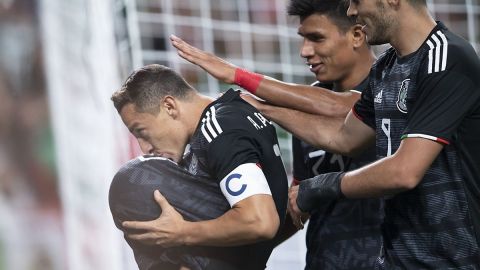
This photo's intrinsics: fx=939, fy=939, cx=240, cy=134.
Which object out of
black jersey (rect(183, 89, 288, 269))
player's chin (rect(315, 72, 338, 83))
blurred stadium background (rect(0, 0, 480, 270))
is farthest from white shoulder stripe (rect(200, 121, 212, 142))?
blurred stadium background (rect(0, 0, 480, 270))

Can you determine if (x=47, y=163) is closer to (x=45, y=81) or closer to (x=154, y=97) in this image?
(x=45, y=81)

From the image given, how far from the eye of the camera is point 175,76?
281cm

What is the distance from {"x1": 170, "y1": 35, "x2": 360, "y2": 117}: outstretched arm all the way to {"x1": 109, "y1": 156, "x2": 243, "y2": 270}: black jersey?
0.50 m

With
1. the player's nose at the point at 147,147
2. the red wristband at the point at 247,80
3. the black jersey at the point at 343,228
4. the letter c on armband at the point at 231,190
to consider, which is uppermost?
the red wristband at the point at 247,80

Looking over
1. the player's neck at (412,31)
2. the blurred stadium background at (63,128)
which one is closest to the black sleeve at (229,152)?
the player's neck at (412,31)

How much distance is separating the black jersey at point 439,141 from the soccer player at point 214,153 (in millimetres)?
354

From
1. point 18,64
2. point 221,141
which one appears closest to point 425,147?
point 221,141

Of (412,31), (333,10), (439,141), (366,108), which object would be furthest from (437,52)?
(333,10)

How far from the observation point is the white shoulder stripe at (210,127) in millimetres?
2535

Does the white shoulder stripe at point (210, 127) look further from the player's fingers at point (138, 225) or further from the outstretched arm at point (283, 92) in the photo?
the outstretched arm at point (283, 92)

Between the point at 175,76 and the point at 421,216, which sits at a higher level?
the point at 175,76

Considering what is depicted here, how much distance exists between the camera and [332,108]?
3166 millimetres

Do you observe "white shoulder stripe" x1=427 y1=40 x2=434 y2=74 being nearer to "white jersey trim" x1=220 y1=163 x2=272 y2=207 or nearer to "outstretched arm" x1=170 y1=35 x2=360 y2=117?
"white jersey trim" x1=220 y1=163 x2=272 y2=207

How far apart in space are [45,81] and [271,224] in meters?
2.00
